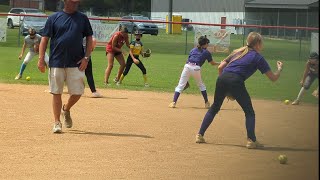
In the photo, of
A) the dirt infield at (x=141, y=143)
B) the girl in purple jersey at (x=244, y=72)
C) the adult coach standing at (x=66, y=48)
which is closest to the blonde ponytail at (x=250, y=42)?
the girl in purple jersey at (x=244, y=72)

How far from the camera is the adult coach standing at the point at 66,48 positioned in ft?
23.6

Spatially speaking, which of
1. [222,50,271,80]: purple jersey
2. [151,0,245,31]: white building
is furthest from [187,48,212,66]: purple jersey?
[151,0,245,31]: white building

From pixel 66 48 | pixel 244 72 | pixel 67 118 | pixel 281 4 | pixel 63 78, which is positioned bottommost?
pixel 67 118

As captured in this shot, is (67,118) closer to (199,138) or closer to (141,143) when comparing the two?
(141,143)

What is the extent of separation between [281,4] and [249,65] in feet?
13.3

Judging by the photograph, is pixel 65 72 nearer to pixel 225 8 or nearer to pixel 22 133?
pixel 22 133

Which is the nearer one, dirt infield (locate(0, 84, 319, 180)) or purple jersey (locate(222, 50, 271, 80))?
A: dirt infield (locate(0, 84, 319, 180))

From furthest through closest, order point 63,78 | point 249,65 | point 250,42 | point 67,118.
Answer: point 67,118 < point 63,78 < point 249,65 < point 250,42

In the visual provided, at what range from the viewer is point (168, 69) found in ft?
67.5

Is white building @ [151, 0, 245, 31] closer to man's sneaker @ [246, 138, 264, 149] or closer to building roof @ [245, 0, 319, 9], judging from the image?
building roof @ [245, 0, 319, 9]

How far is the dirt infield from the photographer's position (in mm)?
3875

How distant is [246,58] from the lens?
662 centimetres

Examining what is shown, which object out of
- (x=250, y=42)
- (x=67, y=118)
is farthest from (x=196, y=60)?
(x=250, y=42)

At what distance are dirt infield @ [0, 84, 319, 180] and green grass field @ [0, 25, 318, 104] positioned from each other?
3.21ft
